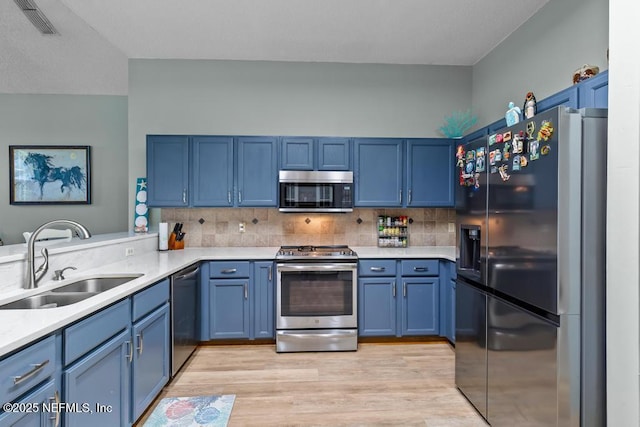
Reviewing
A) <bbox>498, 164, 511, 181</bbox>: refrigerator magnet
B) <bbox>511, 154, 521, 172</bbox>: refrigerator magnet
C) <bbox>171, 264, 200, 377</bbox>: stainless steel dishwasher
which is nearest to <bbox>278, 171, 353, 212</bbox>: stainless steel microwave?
<bbox>171, 264, 200, 377</bbox>: stainless steel dishwasher

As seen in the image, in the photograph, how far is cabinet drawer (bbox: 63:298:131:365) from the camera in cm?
140

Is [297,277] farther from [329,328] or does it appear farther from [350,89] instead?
[350,89]

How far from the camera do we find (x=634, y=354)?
1264 mm

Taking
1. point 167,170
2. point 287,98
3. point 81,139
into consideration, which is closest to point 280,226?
point 167,170

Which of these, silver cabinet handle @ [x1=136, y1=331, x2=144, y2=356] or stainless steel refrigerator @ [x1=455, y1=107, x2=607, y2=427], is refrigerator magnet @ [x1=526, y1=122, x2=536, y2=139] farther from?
silver cabinet handle @ [x1=136, y1=331, x2=144, y2=356]

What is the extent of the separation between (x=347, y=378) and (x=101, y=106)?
12.9 ft

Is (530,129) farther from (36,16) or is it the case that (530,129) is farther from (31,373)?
(36,16)

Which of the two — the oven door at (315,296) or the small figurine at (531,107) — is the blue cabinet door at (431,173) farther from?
the oven door at (315,296)

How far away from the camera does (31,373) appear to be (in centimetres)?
119

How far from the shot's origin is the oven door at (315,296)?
10.5ft

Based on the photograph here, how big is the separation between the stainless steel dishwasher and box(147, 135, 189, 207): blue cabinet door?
2.79 ft

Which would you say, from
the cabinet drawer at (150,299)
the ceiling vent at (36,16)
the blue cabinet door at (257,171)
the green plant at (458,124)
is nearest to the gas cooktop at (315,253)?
the blue cabinet door at (257,171)

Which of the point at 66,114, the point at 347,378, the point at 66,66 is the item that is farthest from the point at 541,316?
the point at 66,114

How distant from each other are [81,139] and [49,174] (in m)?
0.52
